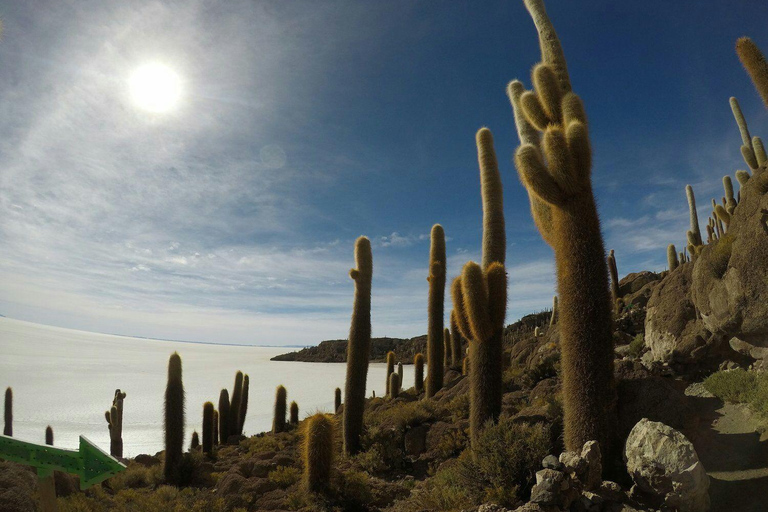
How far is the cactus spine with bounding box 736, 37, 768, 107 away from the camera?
9.77 metres

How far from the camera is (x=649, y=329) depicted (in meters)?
12.3

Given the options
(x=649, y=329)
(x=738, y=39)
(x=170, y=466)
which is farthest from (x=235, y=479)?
(x=738, y=39)

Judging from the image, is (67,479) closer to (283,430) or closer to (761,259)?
(283,430)

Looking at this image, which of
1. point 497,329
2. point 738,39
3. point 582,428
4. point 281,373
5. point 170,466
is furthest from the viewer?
point 281,373

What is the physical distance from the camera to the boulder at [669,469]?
17.6ft

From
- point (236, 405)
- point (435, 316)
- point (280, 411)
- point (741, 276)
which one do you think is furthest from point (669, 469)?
point (236, 405)

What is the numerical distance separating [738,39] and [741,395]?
8.49 m

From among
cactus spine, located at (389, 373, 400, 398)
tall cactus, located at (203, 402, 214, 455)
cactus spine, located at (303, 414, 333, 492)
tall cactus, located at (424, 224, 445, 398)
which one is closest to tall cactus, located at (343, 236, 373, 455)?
cactus spine, located at (303, 414, 333, 492)

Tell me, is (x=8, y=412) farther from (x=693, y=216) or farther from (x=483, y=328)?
(x=693, y=216)

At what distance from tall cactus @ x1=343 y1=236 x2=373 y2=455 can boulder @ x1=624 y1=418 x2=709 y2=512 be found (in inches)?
330

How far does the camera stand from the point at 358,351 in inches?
525

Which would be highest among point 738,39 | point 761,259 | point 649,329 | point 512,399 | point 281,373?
point 738,39

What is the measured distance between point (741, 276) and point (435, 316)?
9.56 metres

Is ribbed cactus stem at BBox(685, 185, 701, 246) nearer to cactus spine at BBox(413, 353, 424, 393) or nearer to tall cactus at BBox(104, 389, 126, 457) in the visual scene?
cactus spine at BBox(413, 353, 424, 393)
